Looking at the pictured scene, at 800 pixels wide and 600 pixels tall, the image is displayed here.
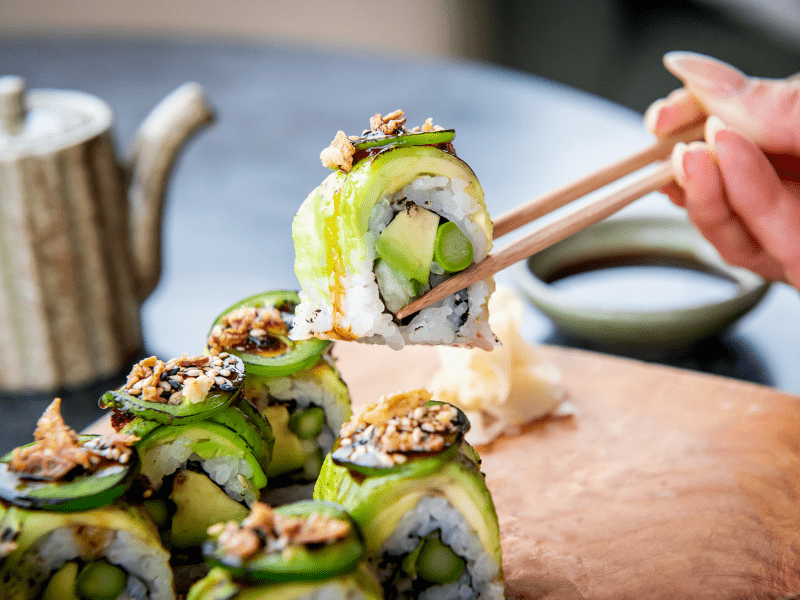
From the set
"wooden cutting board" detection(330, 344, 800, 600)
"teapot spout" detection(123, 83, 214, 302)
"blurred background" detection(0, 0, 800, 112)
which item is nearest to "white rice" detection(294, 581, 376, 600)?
"wooden cutting board" detection(330, 344, 800, 600)

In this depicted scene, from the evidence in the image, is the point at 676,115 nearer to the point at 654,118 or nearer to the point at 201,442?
the point at 654,118

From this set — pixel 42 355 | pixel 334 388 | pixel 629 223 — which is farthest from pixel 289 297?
pixel 629 223

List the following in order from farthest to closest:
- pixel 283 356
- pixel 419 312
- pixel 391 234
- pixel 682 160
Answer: pixel 682 160, pixel 283 356, pixel 419 312, pixel 391 234

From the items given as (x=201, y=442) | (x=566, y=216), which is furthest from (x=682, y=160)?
(x=201, y=442)

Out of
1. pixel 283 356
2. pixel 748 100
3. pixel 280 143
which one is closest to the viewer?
pixel 283 356

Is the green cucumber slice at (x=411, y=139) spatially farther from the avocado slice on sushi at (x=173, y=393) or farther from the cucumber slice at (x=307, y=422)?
the cucumber slice at (x=307, y=422)

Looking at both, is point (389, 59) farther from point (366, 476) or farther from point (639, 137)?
point (366, 476)
